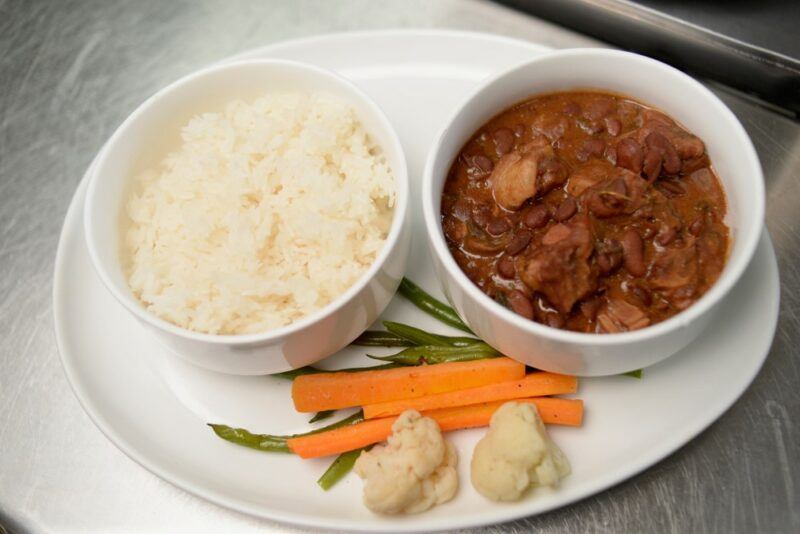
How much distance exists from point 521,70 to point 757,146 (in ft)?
5.78

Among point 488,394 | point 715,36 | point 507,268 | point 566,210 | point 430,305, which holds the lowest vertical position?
point 488,394

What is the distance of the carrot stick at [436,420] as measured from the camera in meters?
2.67

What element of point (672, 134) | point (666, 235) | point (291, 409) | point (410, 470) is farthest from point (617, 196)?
point (291, 409)

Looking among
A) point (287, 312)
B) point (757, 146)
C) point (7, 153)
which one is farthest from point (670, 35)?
point (7, 153)

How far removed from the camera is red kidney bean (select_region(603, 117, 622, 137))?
280cm

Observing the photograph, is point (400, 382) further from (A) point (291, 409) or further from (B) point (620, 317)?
(B) point (620, 317)

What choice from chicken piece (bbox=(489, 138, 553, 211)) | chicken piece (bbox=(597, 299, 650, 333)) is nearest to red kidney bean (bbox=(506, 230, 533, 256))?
chicken piece (bbox=(489, 138, 553, 211))

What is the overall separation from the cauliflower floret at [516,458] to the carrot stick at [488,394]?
14 cm

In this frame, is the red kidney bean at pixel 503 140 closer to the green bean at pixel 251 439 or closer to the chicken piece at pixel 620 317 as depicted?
the chicken piece at pixel 620 317

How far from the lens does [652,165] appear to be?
2611 mm

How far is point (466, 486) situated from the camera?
2613 mm

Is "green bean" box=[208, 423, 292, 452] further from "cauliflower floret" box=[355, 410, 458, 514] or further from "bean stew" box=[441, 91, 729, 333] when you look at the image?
"bean stew" box=[441, 91, 729, 333]

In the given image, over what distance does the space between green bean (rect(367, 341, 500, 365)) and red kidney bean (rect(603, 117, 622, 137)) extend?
939mm

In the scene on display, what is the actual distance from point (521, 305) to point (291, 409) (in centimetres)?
99
